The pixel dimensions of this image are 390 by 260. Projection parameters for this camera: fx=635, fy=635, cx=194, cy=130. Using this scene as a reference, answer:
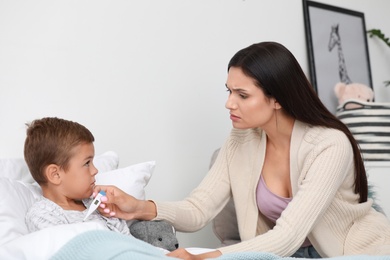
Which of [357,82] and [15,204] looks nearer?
[15,204]

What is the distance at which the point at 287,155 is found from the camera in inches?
79.3

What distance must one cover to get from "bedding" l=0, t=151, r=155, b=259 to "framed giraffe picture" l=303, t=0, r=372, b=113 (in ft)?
4.79

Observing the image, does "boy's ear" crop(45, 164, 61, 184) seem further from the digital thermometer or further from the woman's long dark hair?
the woman's long dark hair

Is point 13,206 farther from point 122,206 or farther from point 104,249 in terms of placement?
point 104,249

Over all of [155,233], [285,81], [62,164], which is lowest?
[155,233]

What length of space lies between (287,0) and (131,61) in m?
1.01

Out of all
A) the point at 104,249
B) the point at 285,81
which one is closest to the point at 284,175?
the point at 285,81

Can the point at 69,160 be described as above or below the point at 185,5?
below

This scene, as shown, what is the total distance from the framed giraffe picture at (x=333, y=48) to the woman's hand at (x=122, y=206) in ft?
5.05

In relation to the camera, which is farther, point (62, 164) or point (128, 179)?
point (128, 179)

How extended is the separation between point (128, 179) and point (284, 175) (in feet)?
1.64

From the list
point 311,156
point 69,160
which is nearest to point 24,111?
point 69,160

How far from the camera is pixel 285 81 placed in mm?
1883

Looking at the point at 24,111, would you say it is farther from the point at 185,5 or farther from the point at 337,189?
the point at 337,189
